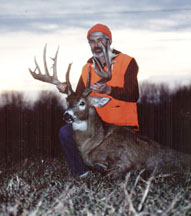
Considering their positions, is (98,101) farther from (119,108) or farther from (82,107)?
(119,108)

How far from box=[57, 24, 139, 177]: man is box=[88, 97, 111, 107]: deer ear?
0.10 metres

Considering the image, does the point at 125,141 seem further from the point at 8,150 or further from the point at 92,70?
the point at 8,150

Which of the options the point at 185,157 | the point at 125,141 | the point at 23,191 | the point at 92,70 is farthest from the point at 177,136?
the point at 23,191

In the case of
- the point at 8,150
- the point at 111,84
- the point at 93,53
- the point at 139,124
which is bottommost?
the point at 8,150

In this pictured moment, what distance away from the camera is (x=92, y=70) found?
622cm

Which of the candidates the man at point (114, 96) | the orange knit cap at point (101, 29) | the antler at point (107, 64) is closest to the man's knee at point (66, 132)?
the man at point (114, 96)

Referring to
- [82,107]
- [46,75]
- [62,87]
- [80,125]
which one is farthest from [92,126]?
[46,75]

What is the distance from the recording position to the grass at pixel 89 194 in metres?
3.89

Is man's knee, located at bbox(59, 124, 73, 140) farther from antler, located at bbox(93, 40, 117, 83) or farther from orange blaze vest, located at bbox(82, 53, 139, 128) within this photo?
antler, located at bbox(93, 40, 117, 83)

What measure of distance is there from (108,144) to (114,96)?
0.68 metres

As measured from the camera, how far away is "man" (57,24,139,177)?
5.98 metres

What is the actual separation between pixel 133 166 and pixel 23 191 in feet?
5.20

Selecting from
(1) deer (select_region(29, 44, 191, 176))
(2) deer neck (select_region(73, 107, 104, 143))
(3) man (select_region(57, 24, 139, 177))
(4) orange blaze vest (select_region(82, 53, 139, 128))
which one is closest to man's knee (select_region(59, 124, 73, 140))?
(3) man (select_region(57, 24, 139, 177))

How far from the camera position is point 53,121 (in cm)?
716
